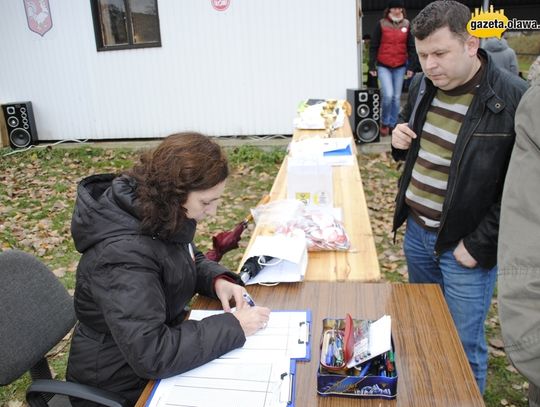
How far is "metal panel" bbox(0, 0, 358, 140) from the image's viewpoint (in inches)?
287

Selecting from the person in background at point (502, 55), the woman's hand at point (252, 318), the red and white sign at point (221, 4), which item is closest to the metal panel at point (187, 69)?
the red and white sign at point (221, 4)

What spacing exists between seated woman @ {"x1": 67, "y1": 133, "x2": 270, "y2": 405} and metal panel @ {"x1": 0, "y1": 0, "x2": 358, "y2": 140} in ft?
20.2

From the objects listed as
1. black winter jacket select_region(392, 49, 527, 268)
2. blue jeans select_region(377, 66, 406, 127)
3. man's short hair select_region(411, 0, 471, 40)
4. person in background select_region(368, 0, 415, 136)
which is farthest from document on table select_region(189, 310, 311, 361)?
blue jeans select_region(377, 66, 406, 127)

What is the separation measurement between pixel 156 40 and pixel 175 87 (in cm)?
79

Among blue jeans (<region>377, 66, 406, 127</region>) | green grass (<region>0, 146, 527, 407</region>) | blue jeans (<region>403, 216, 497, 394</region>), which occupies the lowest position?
green grass (<region>0, 146, 527, 407</region>)

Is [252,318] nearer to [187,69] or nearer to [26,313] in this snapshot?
[26,313]

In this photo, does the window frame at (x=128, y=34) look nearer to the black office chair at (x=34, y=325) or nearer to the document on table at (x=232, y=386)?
the black office chair at (x=34, y=325)

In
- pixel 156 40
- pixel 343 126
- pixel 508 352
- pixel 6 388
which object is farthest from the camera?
pixel 156 40

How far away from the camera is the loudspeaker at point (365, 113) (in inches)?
278

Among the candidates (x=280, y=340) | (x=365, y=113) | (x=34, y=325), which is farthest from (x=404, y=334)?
(x=365, y=113)

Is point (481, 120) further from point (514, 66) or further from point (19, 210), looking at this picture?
point (19, 210)

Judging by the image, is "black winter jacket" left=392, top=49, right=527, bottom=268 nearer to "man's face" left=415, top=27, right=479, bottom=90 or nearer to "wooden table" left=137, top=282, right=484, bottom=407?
"man's face" left=415, top=27, right=479, bottom=90

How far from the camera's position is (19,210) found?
18.3 ft

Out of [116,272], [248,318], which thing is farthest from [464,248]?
[116,272]
